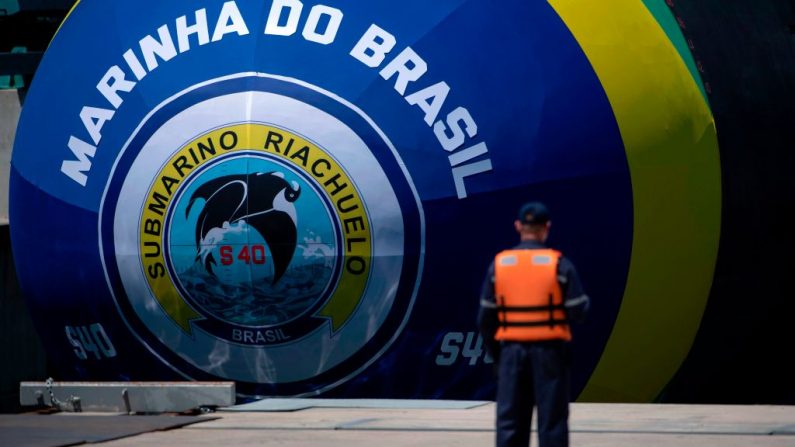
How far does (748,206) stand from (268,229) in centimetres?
331

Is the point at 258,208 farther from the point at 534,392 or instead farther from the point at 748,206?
the point at 534,392

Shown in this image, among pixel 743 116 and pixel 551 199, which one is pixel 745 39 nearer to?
pixel 743 116

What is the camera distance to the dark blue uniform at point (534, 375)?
630 centimetres

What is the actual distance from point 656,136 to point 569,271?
3.82 m

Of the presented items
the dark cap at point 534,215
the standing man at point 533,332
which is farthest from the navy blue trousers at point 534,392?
the dark cap at point 534,215

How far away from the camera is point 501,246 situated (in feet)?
31.8

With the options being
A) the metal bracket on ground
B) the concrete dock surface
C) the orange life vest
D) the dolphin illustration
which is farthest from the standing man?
the metal bracket on ground

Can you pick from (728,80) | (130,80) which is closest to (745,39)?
(728,80)

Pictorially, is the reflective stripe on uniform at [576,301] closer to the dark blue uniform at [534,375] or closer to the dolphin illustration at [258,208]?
the dark blue uniform at [534,375]

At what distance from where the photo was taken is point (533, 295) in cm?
634

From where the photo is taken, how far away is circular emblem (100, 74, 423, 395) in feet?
31.6

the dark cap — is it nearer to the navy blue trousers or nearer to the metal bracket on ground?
the navy blue trousers

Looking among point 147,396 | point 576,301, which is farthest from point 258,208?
point 576,301

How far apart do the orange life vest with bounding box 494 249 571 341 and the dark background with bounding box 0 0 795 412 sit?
14.1 ft
